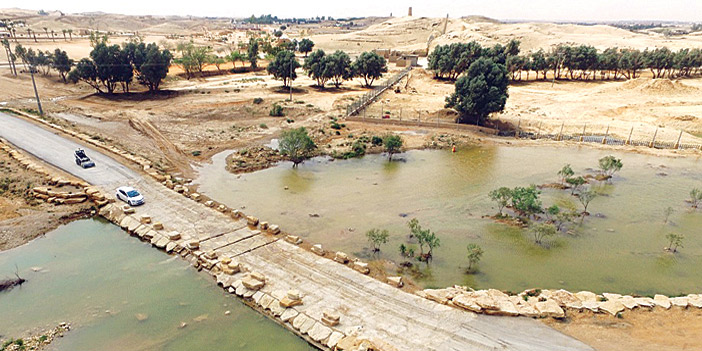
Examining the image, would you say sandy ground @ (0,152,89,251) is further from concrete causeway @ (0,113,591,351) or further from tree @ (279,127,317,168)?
tree @ (279,127,317,168)

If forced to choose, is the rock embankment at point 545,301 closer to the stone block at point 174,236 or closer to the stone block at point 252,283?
the stone block at point 252,283

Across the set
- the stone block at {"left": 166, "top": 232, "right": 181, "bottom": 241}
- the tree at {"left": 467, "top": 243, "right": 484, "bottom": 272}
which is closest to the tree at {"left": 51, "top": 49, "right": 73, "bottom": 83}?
the stone block at {"left": 166, "top": 232, "right": 181, "bottom": 241}

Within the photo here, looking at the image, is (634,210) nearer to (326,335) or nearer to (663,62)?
(326,335)

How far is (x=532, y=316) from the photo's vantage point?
68.6ft

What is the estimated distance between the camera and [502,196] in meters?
33.6

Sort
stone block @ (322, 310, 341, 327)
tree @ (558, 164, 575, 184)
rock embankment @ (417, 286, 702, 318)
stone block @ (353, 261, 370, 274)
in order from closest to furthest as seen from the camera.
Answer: stone block @ (322, 310, 341, 327) < rock embankment @ (417, 286, 702, 318) < stone block @ (353, 261, 370, 274) < tree @ (558, 164, 575, 184)

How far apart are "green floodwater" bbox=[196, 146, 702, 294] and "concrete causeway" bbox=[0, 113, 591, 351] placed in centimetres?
352

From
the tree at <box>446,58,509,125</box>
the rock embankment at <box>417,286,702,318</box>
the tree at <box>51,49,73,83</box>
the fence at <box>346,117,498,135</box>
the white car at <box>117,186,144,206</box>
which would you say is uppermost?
the tree at <box>51,49,73,83</box>

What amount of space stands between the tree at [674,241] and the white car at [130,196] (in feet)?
132

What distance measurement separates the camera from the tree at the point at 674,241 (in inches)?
1118

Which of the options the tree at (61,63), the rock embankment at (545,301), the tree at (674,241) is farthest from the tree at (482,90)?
the tree at (61,63)

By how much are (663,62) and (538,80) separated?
88.6 feet

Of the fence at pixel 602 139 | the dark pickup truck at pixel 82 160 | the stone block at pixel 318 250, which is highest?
the dark pickup truck at pixel 82 160

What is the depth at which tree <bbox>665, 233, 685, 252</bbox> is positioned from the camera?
93.2ft
